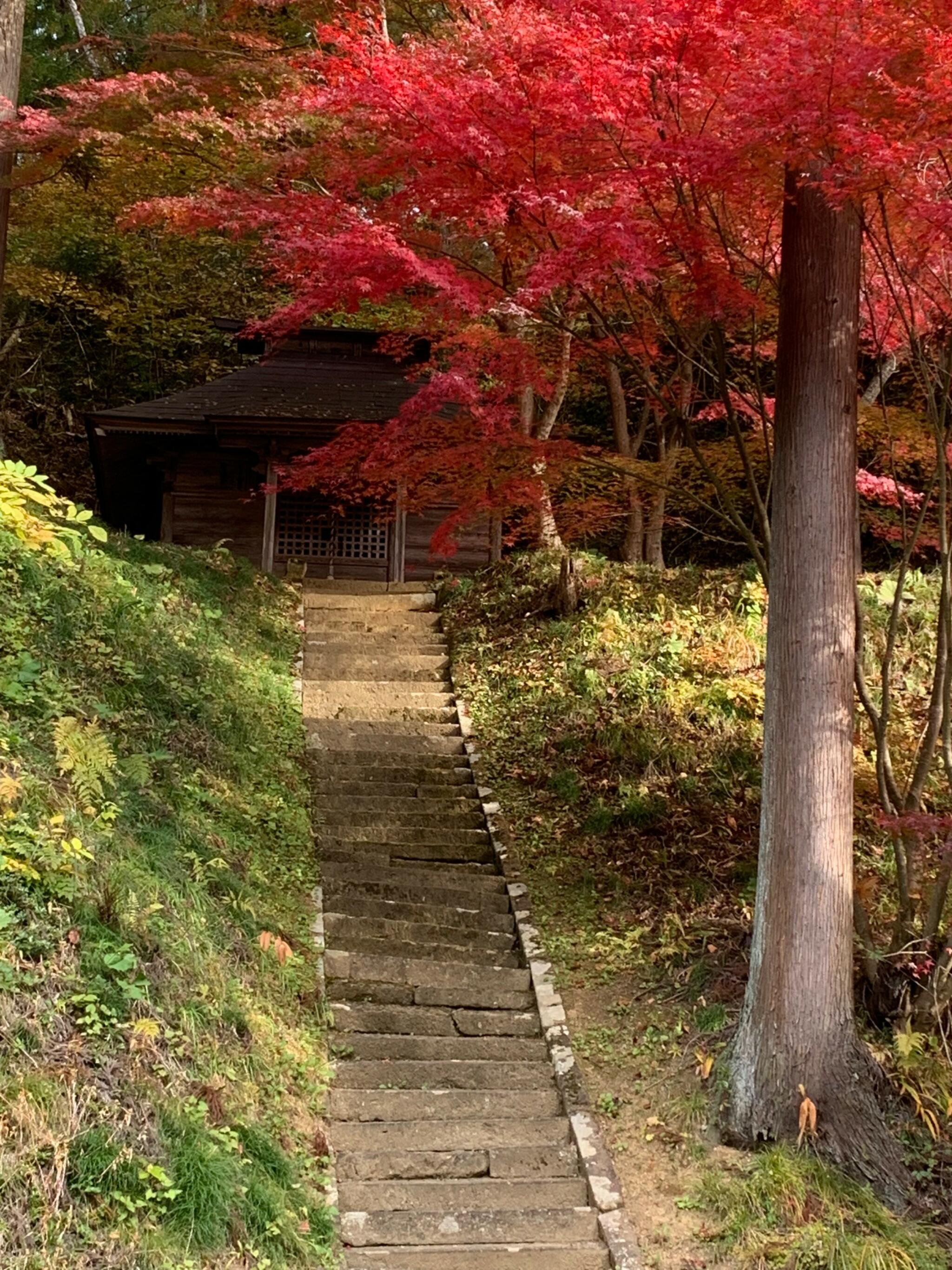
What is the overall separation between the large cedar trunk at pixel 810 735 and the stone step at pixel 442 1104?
3.85 feet

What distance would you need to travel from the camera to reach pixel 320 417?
52.9 feet

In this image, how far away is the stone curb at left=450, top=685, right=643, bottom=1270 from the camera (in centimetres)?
549

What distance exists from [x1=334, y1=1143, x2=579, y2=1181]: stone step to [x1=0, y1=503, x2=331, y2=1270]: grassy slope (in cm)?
29

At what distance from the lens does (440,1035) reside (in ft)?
23.0

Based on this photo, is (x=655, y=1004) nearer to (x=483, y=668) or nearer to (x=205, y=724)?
(x=205, y=724)

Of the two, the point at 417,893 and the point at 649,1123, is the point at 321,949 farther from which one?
the point at 649,1123

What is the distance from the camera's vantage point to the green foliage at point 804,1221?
5152 mm

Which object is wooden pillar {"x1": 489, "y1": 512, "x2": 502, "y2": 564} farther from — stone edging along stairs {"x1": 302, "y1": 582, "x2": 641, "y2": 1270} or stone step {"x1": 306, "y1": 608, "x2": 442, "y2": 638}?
stone edging along stairs {"x1": 302, "y1": 582, "x2": 641, "y2": 1270}

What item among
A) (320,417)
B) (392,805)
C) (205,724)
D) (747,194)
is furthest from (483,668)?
(747,194)

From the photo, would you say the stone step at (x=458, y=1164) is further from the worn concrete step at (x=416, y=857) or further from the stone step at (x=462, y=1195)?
the worn concrete step at (x=416, y=857)

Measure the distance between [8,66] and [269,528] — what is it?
8.18m

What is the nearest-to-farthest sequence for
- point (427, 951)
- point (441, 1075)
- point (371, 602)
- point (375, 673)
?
point (441, 1075) < point (427, 951) < point (375, 673) < point (371, 602)

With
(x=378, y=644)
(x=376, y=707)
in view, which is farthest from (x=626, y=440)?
(x=376, y=707)

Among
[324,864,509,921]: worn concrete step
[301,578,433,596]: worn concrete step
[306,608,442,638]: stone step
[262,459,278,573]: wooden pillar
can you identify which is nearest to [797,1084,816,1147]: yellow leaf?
[324,864,509,921]: worn concrete step
